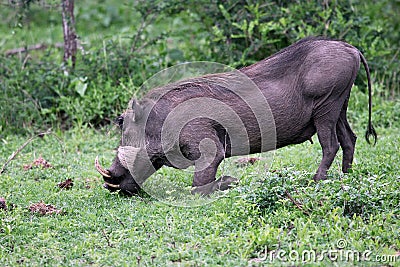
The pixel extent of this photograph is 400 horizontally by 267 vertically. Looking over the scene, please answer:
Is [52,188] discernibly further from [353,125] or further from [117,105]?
[353,125]

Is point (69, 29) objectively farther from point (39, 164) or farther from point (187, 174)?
point (187, 174)

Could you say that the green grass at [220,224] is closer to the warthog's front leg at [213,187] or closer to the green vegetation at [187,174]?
the green vegetation at [187,174]

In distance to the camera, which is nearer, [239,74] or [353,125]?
[239,74]

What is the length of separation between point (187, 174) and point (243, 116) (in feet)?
3.58

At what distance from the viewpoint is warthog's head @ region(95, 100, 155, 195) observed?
19.0 feet

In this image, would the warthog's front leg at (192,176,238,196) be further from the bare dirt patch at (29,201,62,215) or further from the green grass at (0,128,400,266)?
the bare dirt patch at (29,201,62,215)

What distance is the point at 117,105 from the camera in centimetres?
867

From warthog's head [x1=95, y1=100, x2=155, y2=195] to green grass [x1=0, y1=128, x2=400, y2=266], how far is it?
116mm

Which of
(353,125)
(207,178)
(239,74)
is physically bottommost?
(353,125)

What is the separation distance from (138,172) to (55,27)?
309 inches

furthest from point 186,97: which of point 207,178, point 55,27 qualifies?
point 55,27

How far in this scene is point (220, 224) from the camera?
457 cm

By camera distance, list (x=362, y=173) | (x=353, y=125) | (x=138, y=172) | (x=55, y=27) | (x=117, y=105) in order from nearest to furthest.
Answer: (x=362, y=173)
(x=138, y=172)
(x=353, y=125)
(x=117, y=105)
(x=55, y=27)

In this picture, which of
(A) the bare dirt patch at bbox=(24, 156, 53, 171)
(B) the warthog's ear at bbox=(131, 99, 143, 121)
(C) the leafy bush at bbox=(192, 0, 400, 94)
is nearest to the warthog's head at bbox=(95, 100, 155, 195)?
→ (B) the warthog's ear at bbox=(131, 99, 143, 121)
